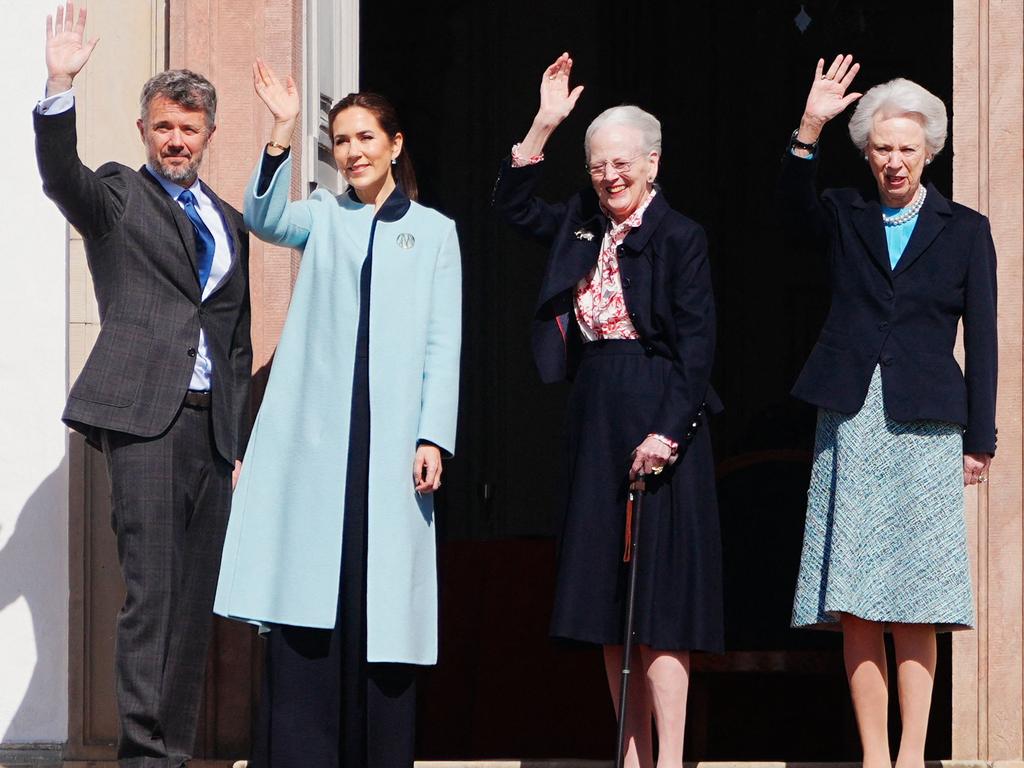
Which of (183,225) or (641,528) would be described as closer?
(641,528)

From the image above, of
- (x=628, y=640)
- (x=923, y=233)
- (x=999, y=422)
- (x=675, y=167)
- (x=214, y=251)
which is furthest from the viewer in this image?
(x=675, y=167)

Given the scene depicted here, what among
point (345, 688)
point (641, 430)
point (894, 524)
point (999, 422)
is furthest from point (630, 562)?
point (999, 422)

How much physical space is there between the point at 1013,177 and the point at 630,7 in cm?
470

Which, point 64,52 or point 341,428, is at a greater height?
point 64,52

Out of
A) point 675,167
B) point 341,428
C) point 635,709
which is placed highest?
point 675,167

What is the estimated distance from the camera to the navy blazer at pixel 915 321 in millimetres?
4938

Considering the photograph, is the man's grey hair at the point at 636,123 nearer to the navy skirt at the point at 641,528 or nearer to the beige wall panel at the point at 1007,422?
the navy skirt at the point at 641,528

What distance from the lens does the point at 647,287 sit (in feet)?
16.3

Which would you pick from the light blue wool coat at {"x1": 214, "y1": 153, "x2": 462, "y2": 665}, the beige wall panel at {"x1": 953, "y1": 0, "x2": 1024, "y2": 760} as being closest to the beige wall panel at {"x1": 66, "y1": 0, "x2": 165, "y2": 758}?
the light blue wool coat at {"x1": 214, "y1": 153, "x2": 462, "y2": 665}

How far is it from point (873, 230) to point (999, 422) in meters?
0.94

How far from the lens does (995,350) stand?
4.97 m

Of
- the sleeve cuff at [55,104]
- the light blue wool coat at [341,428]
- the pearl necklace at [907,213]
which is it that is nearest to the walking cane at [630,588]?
the light blue wool coat at [341,428]

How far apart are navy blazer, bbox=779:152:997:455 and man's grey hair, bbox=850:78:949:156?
0.15 meters

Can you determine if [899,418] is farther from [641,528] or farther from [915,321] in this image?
[641,528]
